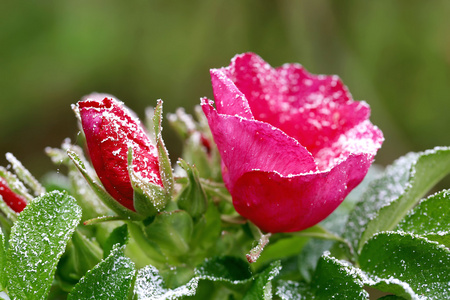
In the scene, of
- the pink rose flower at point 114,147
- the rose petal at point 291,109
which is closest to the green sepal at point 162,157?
the pink rose flower at point 114,147

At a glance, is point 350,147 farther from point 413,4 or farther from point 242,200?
point 413,4

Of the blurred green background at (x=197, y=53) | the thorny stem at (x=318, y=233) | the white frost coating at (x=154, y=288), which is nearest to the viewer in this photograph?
the white frost coating at (x=154, y=288)

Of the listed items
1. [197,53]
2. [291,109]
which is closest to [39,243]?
[291,109]

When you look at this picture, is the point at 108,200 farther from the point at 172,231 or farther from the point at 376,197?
the point at 376,197

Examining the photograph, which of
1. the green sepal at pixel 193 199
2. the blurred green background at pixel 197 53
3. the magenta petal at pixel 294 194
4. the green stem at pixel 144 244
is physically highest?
the blurred green background at pixel 197 53

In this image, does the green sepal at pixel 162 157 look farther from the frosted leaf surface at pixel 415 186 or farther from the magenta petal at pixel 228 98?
the frosted leaf surface at pixel 415 186

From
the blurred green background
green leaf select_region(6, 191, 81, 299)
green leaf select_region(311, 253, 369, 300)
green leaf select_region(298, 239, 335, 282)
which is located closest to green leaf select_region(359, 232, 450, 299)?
green leaf select_region(311, 253, 369, 300)

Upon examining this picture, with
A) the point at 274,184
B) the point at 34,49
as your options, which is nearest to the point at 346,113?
the point at 274,184
